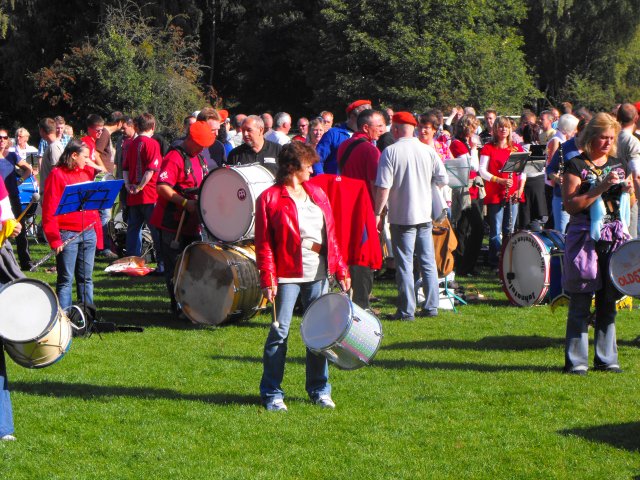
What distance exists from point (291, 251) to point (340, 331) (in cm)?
76

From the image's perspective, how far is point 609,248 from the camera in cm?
817

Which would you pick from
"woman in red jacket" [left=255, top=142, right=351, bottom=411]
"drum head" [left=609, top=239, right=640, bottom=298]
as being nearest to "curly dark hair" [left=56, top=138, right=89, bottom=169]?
"woman in red jacket" [left=255, top=142, right=351, bottom=411]

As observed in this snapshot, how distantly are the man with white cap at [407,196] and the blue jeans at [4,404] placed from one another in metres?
4.91

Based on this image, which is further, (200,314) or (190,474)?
(200,314)

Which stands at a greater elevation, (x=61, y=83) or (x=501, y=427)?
(x=61, y=83)

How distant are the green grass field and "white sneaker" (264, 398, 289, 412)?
0.06m

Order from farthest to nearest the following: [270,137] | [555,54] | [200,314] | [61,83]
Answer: [555,54], [61,83], [270,137], [200,314]

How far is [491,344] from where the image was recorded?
9.91m

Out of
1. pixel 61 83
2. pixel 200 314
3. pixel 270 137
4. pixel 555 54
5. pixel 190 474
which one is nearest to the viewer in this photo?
pixel 190 474

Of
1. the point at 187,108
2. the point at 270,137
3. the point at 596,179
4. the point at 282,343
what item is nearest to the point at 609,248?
the point at 596,179

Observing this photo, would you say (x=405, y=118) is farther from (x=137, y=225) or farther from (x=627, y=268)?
(x=137, y=225)

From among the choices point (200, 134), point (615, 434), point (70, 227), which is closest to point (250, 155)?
point (200, 134)

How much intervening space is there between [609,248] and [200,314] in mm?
4289

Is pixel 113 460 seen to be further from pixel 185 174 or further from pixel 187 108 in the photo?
pixel 187 108
